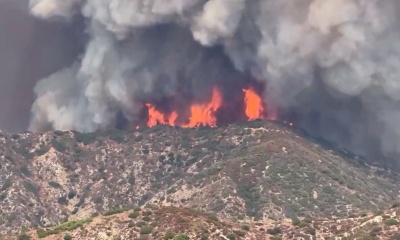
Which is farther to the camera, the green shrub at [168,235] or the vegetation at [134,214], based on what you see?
the vegetation at [134,214]

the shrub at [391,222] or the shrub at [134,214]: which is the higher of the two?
the shrub at [134,214]

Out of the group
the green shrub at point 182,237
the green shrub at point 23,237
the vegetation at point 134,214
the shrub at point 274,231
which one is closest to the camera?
the green shrub at point 182,237

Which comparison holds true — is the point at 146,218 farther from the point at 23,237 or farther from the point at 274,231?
the point at 274,231

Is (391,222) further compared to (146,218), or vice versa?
(146,218)

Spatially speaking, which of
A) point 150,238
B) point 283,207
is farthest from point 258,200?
point 150,238

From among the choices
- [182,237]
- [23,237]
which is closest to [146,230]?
[182,237]

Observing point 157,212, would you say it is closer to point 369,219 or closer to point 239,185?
point 369,219

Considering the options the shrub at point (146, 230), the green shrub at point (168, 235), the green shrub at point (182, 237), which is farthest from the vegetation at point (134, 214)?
the green shrub at point (182, 237)

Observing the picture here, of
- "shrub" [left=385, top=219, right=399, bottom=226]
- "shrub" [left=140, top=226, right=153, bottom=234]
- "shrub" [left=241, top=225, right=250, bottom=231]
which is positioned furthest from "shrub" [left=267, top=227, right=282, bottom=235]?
"shrub" [left=140, top=226, right=153, bottom=234]

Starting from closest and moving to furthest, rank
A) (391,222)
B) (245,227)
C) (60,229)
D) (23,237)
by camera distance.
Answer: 1. (391,222)
2. (23,237)
3. (60,229)
4. (245,227)

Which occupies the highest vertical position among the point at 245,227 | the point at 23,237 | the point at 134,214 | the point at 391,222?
the point at 134,214

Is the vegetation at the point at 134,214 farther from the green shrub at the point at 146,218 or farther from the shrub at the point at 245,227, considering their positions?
the shrub at the point at 245,227
